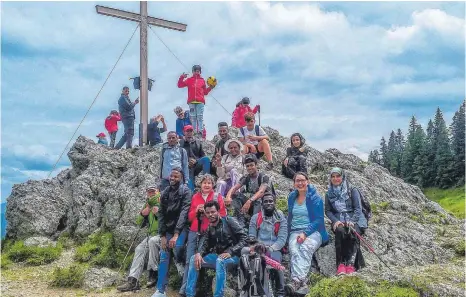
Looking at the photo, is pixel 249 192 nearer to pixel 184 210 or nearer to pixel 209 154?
pixel 184 210

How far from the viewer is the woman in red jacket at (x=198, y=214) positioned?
9653 millimetres

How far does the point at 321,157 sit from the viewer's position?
18.3m

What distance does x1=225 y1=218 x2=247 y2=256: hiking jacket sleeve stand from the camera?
910 cm

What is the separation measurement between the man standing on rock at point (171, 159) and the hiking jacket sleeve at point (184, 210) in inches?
70.0

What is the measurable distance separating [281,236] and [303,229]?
0.58 meters

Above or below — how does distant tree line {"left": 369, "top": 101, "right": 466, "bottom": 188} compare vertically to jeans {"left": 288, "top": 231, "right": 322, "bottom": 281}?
above

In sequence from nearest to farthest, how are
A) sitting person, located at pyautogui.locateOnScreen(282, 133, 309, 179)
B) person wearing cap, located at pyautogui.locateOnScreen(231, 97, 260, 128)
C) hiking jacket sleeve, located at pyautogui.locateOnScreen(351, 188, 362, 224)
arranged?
hiking jacket sleeve, located at pyautogui.locateOnScreen(351, 188, 362, 224)
sitting person, located at pyautogui.locateOnScreen(282, 133, 309, 179)
person wearing cap, located at pyautogui.locateOnScreen(231, 97, 260, 128)

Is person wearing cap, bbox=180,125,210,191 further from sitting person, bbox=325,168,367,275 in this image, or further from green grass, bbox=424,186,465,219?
green grass, bbox=424,186,465,219

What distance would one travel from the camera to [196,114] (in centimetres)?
1717

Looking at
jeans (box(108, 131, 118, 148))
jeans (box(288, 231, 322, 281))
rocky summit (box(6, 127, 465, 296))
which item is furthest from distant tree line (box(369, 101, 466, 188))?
jeans (box(288, 231, 322, 281))

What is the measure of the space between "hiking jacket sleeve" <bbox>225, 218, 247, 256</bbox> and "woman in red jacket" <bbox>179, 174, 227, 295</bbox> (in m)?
0.35

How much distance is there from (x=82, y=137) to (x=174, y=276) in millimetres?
10736

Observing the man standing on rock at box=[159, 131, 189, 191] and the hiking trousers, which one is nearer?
the hiking trousers

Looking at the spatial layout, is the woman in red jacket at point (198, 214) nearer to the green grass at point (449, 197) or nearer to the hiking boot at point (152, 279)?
the hiking boot at point (152, 279)
